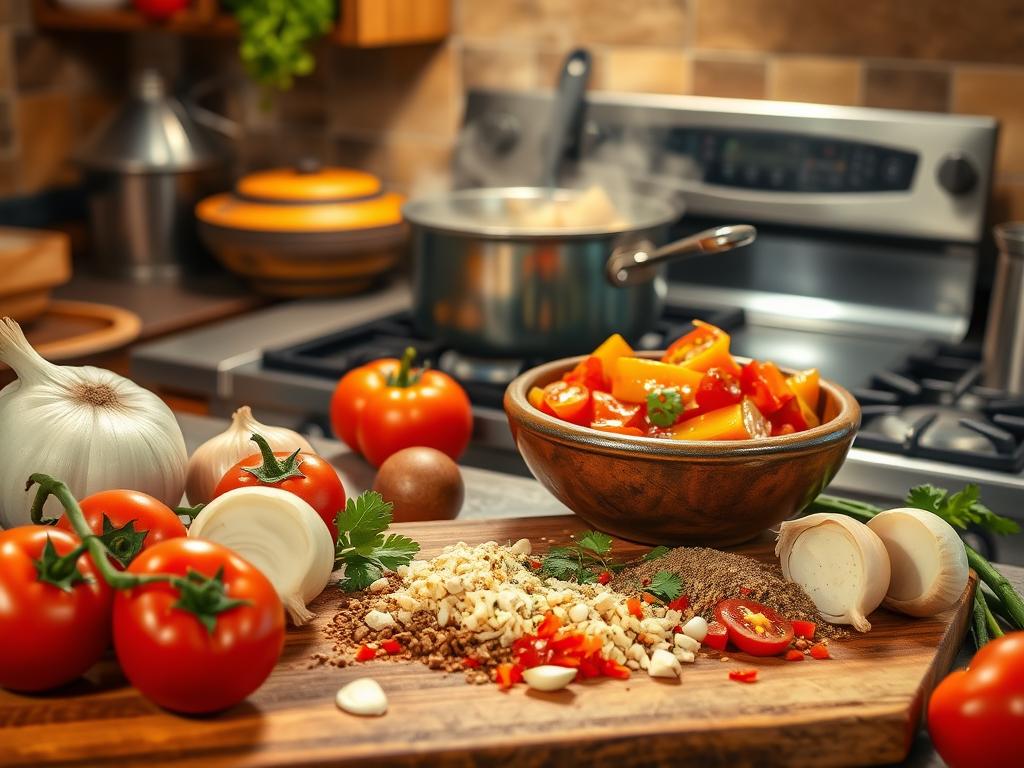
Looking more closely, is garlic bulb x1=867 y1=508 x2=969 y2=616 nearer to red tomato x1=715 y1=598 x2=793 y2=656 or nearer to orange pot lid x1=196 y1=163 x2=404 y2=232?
red tomato x1=715 y1=598 x2=793 y2=656

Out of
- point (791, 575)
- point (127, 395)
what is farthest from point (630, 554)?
point (127, 395)

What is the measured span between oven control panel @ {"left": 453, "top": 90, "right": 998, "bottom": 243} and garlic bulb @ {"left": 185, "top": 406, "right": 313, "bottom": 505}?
46.0 inches

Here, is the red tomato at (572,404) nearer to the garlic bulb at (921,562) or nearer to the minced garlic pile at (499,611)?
the minced garlic pile at (499,611)

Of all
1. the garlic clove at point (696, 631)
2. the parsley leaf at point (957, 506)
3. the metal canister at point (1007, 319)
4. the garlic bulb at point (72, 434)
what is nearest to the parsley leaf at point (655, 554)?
the garlic clove at point (696, 631)

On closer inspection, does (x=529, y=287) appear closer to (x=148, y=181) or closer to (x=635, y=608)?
(x=635, y=608)

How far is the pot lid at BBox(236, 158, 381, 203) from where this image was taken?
2.27m

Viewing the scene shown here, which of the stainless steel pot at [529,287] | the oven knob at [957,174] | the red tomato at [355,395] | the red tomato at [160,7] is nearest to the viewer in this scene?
the red tomato at [355,395]

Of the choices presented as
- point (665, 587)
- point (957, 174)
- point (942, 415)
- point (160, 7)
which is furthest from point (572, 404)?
point (160, 7)

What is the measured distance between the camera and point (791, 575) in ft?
3.49

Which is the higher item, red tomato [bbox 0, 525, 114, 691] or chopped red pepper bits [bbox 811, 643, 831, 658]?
red tomato [bbox 0, 525, 114, 691]

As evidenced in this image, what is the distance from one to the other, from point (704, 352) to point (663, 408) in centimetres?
10

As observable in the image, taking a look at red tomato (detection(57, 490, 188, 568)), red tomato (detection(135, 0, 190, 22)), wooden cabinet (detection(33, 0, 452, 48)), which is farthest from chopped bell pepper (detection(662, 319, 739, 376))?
red tomato (detection(135, 0, 190, 22))

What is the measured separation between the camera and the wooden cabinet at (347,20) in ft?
7.57

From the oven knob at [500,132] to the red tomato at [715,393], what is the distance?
1335mm
